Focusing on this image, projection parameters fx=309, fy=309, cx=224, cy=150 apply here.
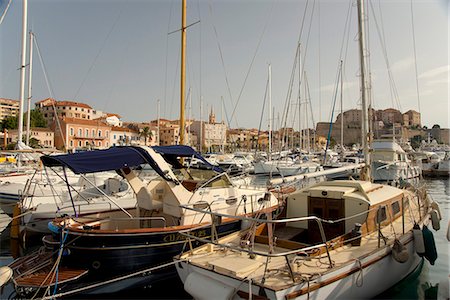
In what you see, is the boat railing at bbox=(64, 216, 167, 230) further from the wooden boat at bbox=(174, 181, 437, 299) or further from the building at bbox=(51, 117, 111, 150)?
the building at bbox=(51, 117, 111, 150)

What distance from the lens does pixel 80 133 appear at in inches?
2783

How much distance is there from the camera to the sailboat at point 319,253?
5055mm

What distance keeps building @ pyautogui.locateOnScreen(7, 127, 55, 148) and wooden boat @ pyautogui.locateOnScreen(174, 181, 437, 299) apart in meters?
68.2

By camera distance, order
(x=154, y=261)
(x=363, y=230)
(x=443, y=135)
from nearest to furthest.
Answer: (x=363, y=230) → (x=154, y=261) → (x=443, y=135)

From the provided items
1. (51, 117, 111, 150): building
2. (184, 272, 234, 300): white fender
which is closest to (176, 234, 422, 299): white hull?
(184, 272, 234, 300): white fender

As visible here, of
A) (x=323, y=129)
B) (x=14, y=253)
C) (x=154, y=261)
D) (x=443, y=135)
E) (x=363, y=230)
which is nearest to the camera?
(x=363, y=230)

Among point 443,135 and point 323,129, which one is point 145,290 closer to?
point 323,129

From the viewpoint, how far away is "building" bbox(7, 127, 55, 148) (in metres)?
65.3

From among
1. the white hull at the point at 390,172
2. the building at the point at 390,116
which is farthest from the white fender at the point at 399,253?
the building at the point at 390,116

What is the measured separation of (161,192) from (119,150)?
1700 mm

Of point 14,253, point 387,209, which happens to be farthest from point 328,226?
point 14,253

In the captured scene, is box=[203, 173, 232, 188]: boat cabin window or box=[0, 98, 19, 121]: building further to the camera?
box=[0, 98, 19, 121]: building

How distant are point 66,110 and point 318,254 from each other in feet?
316

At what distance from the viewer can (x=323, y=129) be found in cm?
14488
